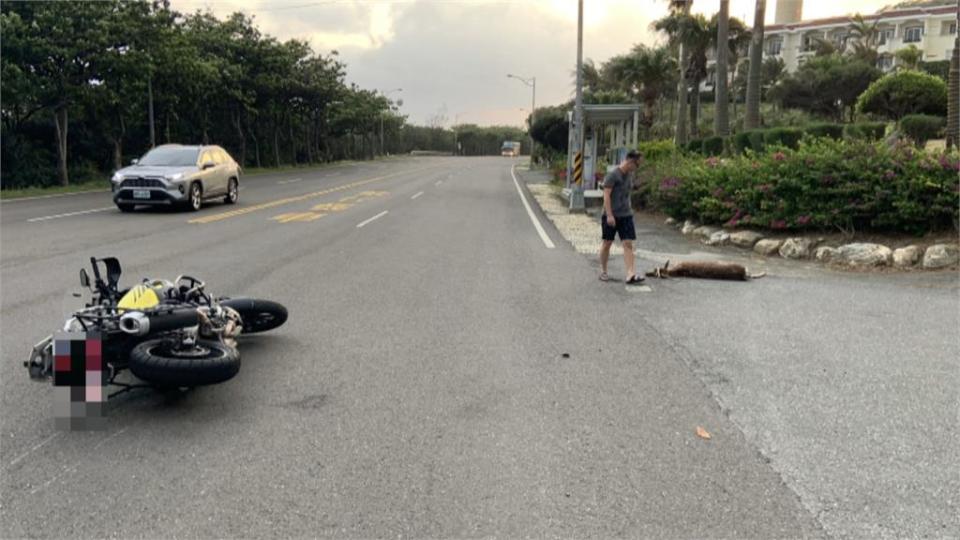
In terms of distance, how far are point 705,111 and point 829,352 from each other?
64968 millimetres

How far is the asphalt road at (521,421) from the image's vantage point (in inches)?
132

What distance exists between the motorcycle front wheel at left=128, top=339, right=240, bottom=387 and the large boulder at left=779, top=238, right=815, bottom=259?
30.8ft

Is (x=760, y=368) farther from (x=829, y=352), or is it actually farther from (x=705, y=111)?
(x=705, y=111)

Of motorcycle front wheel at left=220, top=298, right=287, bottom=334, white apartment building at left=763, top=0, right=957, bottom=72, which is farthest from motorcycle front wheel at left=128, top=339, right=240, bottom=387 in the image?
white apartment building at left=763, top=0, right=957, bottom=72

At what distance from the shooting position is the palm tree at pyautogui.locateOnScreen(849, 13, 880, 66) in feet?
228

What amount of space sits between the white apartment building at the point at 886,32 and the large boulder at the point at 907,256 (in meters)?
71.4

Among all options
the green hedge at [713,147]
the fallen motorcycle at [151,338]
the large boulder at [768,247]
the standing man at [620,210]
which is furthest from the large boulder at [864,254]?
the green hedge at [713,147]

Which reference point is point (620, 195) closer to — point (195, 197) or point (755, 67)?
point (195, 197)

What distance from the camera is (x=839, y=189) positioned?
1123 cm

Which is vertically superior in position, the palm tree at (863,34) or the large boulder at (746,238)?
the palm tree at (863,34)

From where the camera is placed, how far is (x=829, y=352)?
6098mm

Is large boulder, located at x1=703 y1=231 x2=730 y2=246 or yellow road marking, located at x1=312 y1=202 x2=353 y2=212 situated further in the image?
yellow road marking, located at x1=312 y1=202 x2=353 y2=212

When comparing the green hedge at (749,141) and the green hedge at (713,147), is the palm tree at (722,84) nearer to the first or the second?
the green hedge at (713,147)

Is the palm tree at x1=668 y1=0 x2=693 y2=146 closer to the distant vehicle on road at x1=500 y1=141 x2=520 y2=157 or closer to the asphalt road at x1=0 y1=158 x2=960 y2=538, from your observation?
the asphalt road at x1=0 y1=158 x2=960 y2=538
